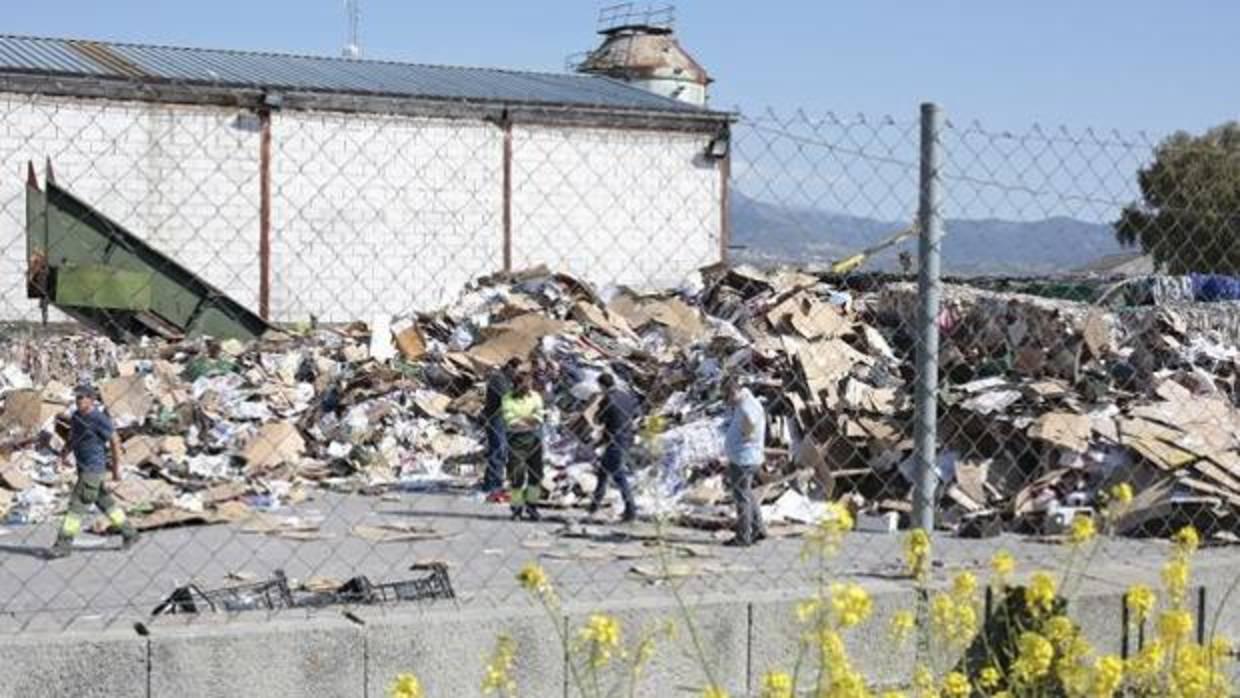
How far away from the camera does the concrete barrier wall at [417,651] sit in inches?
166

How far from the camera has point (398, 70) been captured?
32188 mm

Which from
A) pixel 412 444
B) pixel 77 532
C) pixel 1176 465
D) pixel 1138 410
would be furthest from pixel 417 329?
pixel 1176 465

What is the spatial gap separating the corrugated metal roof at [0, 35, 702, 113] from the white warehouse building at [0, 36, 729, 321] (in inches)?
3.9

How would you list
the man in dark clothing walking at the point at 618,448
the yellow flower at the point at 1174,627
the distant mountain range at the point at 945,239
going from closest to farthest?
the yellow flower at the point at 1174,627 < the distant mountain range at the point at 945,239 < the man in dark clothing walking at the point at 618,448

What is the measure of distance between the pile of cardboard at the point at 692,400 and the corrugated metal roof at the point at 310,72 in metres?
6.69

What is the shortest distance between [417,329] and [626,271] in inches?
180

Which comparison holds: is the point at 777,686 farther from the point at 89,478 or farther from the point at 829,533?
the point at 89,478

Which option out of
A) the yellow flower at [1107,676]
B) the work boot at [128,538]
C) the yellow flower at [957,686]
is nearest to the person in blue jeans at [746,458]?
the work boot at [128,538]

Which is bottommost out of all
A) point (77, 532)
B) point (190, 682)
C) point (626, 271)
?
point (77, 532)

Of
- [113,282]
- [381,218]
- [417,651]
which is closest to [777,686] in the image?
[417,651]

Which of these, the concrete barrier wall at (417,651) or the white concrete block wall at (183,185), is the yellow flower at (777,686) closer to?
the concrete barrier wall at (417,651)

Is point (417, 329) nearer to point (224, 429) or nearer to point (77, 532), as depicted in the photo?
point (224, 429)

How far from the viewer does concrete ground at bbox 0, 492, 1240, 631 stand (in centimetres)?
941

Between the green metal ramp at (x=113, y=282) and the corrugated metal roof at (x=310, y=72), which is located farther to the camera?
the corrugated metal roof at (x=310, y=72)
